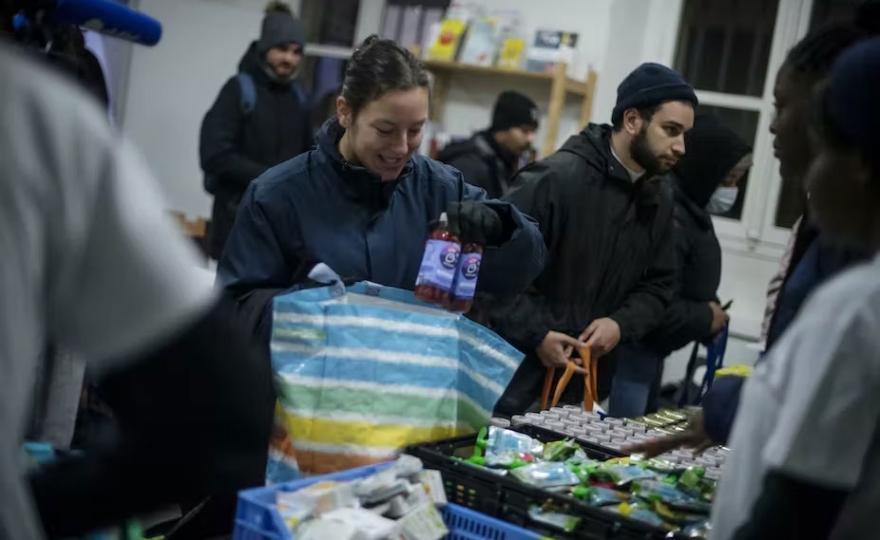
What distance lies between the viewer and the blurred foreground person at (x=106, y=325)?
2.29 ft

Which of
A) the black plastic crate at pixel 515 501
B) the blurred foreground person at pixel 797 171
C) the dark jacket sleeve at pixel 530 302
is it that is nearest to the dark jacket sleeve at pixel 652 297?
the dark jacket sleeve at pixel 530 302

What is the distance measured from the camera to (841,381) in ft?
3.40

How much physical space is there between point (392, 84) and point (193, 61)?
14.3ft

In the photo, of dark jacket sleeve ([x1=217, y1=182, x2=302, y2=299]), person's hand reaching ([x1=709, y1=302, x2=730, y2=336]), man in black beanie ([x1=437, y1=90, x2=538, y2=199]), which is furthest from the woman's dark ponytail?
man in black beanie ([x1=437, y1=90, x2=538, y2=199])

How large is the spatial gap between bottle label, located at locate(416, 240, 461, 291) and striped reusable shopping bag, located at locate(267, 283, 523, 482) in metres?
0.05

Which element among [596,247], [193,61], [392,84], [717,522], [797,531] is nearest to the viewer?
[797,531]

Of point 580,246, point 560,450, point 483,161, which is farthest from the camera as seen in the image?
point 483,161

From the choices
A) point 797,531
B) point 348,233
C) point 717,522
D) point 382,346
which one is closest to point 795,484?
point 797,531

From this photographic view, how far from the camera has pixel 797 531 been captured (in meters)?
1.04

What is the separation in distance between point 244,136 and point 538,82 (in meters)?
1.69

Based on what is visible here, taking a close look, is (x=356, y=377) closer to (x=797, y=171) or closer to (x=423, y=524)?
(x=423, y=524)

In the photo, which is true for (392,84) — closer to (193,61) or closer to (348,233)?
(348,233)

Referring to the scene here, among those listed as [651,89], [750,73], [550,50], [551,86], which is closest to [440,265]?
Answer: [651,89]

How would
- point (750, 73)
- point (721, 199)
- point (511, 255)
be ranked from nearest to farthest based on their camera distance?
1. point (511, 255)
2. point (721, 199)
3. point (750, 73)
